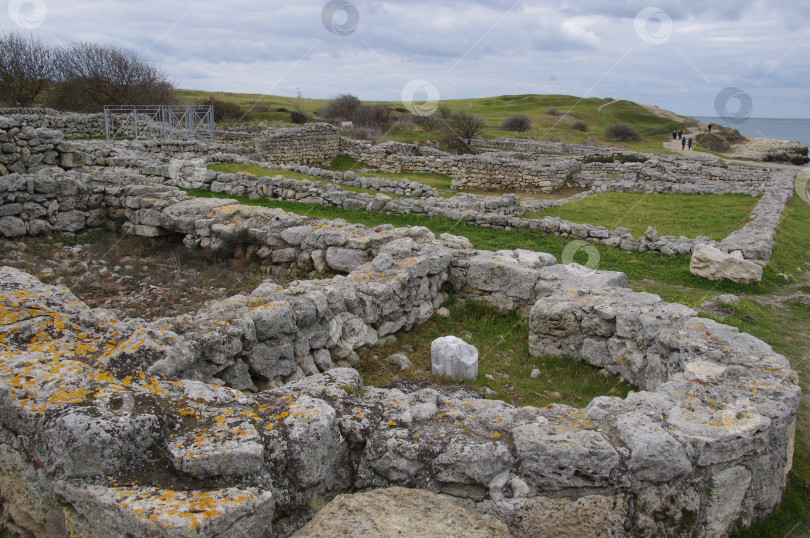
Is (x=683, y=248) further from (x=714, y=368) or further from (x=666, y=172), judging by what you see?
(x=666, y=172)

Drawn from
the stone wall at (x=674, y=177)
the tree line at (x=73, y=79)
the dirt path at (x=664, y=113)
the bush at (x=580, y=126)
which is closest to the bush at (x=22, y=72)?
the tree line at (x=73, y=79)

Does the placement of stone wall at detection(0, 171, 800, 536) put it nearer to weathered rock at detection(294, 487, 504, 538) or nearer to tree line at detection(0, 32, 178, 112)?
weathered rock at detection(294, 487, 504, 538)

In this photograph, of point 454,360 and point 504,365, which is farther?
point 504,365

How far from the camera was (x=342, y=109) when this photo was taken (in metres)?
49.6

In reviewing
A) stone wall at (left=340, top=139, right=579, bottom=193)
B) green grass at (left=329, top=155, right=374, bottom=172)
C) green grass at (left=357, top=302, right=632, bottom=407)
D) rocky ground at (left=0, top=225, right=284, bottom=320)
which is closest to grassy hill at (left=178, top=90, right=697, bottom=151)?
green grass at (left=329, top=155, right=374, bottom=172)

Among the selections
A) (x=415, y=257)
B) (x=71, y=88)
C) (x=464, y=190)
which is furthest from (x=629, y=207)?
(x=71, y=88)

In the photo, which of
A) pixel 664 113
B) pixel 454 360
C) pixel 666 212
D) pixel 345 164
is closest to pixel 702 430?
pixel 454 360

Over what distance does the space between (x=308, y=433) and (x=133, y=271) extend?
21.9 feet

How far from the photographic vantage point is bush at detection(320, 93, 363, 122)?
160 feet

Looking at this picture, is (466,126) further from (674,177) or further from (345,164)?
(674,177)

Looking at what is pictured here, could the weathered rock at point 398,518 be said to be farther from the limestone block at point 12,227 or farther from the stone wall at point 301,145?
the stone wall at point 301,145

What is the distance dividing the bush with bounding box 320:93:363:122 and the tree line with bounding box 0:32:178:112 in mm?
14700

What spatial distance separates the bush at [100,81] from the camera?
1422 inches

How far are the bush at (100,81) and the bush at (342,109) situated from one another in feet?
47.2
